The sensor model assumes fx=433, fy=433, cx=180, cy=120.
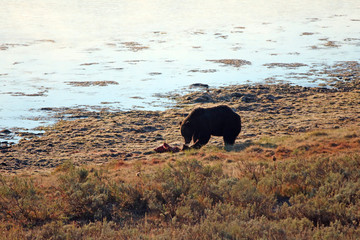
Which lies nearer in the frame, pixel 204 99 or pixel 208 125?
pixel 208 125

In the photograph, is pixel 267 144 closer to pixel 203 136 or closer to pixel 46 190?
pixel 203 136

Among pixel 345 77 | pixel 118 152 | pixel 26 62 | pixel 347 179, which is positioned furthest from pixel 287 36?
pixel 347 179

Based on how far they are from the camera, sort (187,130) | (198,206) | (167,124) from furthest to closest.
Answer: (167,124) → (187,130) → (198,206)

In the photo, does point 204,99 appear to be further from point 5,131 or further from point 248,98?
point 5,131

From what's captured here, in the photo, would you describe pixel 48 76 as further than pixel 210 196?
Yes

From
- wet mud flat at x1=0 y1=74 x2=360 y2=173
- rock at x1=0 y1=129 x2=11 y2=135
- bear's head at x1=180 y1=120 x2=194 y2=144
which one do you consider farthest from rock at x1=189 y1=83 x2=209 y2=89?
bear's head at x1=180 y1=120 x2=194 y2=144

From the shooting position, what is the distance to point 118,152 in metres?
20.2

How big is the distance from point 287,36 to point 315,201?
5864 cm

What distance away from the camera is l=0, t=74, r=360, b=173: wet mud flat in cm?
1992

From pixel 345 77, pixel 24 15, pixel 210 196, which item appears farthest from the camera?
pixel 24 15

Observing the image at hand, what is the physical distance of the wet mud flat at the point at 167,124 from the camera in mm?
19922

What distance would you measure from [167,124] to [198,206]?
18.8 metres

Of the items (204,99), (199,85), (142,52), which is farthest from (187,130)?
(142,52)

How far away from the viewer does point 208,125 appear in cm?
1666
